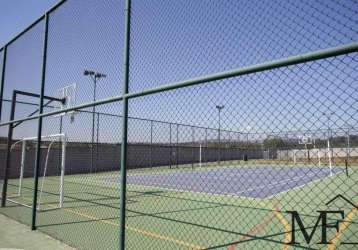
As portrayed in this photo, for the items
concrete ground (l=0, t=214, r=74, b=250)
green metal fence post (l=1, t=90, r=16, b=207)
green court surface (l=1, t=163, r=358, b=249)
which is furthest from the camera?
green metal fence post (l=1, t=90, r=16, b=207)

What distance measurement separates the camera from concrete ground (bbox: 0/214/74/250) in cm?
570

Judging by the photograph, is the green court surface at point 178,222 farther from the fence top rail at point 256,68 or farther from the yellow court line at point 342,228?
the fence top rail at point 256,68

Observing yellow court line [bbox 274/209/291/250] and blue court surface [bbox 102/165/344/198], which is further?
blue court surface [bbox 102/165/344/198]

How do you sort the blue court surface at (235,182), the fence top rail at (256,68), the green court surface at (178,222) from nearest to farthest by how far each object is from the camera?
1. the fence top rail at (256,68)
2. the green court surface at (178,222)
3. the blue court surface at (235,182)

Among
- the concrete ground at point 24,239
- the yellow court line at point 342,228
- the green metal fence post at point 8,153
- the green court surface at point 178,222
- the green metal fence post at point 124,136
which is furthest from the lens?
the green metal fence post at point 8,153

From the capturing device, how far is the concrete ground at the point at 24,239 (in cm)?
570

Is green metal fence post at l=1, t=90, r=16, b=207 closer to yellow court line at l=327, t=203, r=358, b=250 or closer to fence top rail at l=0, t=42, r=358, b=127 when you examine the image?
fence top rail at l=0, t=42, r=358, b=127

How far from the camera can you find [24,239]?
6230 millimetres

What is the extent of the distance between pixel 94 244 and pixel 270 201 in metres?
7.45

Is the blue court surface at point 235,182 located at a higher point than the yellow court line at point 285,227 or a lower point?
higher

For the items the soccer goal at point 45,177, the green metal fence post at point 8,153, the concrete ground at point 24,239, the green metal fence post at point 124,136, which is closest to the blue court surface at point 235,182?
the soccer goal at point 45,177

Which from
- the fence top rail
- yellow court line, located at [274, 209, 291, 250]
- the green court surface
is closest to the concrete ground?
the green court surface
